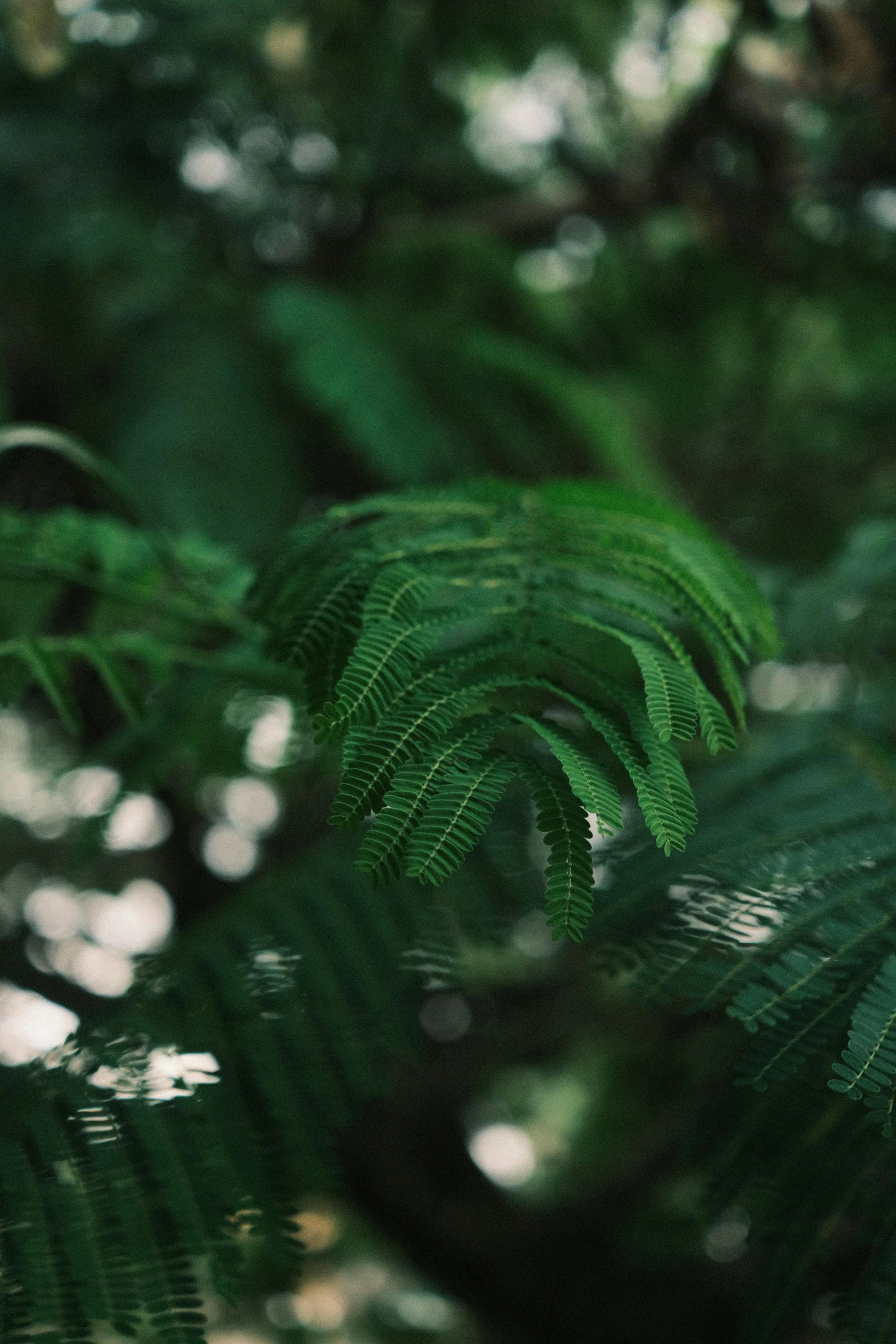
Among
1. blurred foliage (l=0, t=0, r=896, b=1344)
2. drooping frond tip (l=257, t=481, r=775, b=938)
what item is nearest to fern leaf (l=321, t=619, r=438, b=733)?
drooping frond tip (l=257, t=481, r=775, b=938)

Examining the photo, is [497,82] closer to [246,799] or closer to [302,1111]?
[246,799]

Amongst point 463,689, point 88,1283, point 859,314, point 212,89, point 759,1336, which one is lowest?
point 759,1336

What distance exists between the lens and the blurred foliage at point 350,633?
0.67m

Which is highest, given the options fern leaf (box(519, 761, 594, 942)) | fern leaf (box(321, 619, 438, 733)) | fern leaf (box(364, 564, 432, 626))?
fern leaf (box(364, 564, 432, 626))

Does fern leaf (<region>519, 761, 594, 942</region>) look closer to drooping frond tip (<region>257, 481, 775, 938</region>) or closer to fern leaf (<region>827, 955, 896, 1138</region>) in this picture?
drooping frond tip (<region>257, 481, 775, 938</region>)

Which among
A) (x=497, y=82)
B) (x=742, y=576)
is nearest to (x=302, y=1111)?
(x=742, y=576)

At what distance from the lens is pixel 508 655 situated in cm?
58

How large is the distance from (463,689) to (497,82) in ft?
7.35

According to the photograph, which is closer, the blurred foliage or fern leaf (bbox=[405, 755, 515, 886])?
fern leaf (bbox=[405, 755, 515, 886])

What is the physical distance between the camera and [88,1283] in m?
0.62

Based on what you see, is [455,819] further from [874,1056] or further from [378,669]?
[874,1056]

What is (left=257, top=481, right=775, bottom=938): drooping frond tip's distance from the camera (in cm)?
46

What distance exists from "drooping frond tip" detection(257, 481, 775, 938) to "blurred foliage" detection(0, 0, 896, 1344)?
0.13 ft

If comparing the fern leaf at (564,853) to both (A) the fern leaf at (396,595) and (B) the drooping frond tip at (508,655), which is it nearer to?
(B) the drooping frond tip at (508,655)
